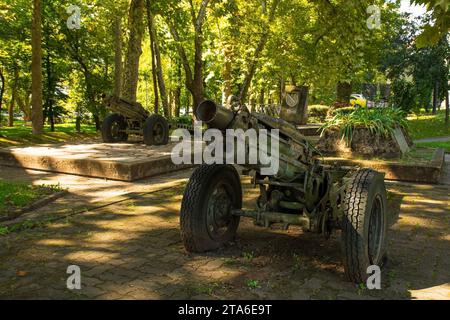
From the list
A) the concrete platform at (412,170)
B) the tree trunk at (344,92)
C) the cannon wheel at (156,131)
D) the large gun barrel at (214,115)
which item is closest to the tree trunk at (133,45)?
the cannon wheel at (156,131)

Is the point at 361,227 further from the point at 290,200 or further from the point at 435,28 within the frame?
the point at 435,28

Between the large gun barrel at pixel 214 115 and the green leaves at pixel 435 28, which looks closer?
the large gun barrel at pixel 214 115

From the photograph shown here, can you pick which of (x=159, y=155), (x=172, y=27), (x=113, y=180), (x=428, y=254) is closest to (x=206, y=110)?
(x=428, y=254)

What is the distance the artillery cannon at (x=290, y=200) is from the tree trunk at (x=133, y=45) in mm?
10930

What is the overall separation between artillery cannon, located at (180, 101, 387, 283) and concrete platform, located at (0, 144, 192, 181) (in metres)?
4.42

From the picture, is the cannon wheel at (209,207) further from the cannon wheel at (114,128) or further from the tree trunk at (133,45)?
the tree trunk at (133,45)

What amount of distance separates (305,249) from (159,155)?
5.87 metres

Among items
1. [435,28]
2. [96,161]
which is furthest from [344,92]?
[435,28]

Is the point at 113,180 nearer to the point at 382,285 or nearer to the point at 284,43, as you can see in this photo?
the point at 382,285

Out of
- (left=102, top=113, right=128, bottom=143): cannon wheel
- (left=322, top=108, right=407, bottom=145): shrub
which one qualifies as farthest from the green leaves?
(left=102, top=113, right=128, bottom=143): cannon wheel

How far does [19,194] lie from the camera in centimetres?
669

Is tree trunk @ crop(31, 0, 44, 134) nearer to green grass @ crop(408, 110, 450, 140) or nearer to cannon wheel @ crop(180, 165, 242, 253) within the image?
cannon wheel @ crop(180, 165, 242, 253)

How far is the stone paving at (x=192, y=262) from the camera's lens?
140 inches

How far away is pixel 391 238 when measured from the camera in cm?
513
